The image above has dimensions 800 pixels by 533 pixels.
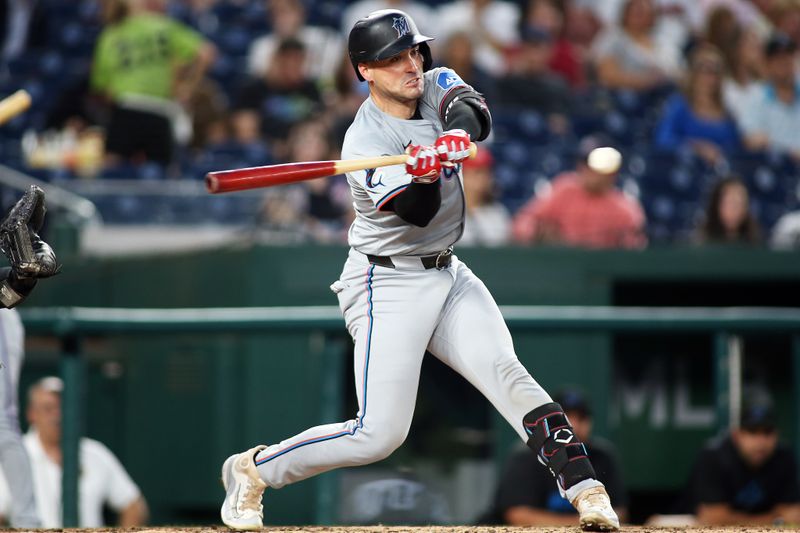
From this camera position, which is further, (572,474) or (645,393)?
(645,393)

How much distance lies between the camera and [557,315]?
470 centimetres

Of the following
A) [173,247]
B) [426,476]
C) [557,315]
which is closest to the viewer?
[557,315]

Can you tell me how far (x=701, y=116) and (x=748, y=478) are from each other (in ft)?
10.4

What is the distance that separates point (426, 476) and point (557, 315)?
1.14 metres

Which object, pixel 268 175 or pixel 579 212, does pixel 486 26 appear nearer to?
pixel 579 212

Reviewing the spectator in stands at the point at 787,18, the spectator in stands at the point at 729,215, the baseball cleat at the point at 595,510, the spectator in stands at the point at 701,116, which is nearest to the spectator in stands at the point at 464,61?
the spectator in stands at the point at 701,116

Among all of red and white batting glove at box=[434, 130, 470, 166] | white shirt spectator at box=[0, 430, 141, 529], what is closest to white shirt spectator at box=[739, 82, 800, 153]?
white shirt spectator at box=[0, 430, 141, 529]

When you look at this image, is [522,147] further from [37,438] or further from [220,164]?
[37,438]

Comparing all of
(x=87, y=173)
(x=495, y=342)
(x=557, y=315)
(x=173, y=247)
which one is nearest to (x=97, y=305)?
(x=173, y=247)

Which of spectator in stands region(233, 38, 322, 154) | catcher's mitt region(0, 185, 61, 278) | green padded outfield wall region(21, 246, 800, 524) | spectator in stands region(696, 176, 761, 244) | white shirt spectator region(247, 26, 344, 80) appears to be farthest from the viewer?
white shirt spectator region(247, 26, 344, 80)

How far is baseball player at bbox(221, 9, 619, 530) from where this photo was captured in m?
3.13

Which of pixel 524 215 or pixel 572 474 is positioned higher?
pixel 524 215

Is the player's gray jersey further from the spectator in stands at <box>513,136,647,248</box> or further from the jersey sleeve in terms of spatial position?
the spectator in stands at <box>513,136,647,248</box>

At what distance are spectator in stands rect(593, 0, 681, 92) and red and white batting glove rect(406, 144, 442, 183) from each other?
18.4 feet
